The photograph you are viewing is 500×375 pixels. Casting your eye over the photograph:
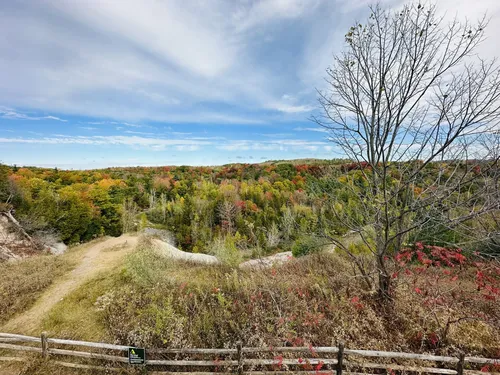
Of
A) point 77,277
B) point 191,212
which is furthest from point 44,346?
point 191,212

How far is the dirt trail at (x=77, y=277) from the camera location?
291 inches

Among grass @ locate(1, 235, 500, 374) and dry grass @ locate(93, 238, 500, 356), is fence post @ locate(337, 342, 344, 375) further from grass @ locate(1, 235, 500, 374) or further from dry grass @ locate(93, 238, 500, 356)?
dry grass @ locate(93, 238, 500, 356)

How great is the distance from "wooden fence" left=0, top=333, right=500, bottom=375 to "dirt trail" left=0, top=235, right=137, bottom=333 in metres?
1.30

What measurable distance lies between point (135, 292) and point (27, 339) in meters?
2.69

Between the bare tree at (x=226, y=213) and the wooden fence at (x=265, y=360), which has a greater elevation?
the wooden fence at (x=265, y=360)

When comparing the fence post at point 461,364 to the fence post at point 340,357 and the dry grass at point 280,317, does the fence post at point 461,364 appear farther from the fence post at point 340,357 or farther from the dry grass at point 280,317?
the fence post at point 340,357

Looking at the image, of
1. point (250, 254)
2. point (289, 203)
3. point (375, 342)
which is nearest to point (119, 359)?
point (375, 342)

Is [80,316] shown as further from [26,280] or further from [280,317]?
[280,317]

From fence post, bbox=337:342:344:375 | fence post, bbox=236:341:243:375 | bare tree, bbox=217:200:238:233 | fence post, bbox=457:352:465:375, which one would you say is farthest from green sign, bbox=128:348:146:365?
bare tree, bbox=217:200:238:233

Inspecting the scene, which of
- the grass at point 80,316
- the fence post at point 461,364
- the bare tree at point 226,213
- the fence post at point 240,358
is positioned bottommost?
the bare tree at point 226,213

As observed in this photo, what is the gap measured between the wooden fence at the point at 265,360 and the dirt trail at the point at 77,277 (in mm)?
1295

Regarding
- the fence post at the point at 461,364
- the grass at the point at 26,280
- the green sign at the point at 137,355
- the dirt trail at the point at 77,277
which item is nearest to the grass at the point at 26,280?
the grass at the point at 26,280

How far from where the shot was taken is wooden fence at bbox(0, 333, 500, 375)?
4.72 m

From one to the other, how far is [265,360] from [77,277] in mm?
Result: 9142
